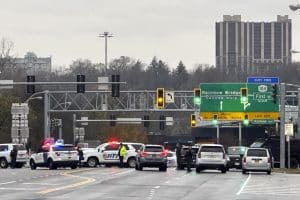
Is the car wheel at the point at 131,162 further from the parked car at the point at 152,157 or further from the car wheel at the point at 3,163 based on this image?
the car wheel at the point at 3,163

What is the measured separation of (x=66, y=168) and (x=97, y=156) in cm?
348

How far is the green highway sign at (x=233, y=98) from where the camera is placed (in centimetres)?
7156

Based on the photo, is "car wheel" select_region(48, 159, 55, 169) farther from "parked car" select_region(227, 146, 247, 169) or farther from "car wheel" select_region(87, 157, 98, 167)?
"parked car" select_region(227, 146, 247, 169)

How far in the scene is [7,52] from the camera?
111m

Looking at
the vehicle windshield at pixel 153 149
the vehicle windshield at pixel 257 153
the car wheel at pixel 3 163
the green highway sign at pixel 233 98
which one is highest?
the green highway sign at pixel 233 98

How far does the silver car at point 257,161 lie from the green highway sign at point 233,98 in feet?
69.4

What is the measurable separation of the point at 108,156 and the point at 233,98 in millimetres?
18407

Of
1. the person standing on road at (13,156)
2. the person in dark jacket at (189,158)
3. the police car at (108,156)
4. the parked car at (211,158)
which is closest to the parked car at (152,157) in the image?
the person in dark jacket at (189,158)

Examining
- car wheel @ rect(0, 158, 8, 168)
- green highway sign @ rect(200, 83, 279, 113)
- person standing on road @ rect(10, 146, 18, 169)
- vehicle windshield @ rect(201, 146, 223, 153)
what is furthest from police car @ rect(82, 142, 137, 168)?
green highway sign @ rect(200, 83, 279, 113)

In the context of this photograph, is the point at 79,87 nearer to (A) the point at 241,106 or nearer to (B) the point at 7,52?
(A) the point at 241,106

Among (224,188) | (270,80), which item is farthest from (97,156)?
(224,188)

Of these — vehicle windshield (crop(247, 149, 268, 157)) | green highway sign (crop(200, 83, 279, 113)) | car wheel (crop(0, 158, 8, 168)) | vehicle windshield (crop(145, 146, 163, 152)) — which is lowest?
car wheel (crop(0, 158, 8, 168))

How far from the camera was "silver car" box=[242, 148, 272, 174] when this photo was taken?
50469 millimetres

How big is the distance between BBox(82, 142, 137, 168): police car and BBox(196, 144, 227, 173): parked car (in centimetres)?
893
